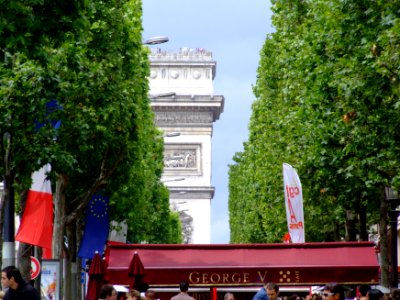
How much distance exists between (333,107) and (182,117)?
93163mm

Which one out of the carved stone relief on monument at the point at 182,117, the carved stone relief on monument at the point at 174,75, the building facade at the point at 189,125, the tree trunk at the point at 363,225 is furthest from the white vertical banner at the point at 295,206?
the carved stone relief on monument at the point at 174,75

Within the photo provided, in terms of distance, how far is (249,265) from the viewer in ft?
115

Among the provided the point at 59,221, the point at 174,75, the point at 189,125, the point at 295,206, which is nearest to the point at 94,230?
the point at 59,221

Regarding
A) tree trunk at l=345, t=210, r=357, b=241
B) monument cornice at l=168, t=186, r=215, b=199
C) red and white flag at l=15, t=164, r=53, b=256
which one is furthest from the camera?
monument cornice at l=168, t=186, r=215, b=199

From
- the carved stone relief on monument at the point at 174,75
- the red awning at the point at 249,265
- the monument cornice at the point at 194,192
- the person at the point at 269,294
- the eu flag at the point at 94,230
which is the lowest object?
the person at the point at 269,294

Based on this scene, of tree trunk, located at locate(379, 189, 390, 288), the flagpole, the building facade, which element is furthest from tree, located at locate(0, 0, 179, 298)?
the building facade

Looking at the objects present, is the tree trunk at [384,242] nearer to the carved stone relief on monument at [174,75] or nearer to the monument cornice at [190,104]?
the monument cornice at [190,104]

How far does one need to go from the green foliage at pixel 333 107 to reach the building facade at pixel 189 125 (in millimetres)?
62815

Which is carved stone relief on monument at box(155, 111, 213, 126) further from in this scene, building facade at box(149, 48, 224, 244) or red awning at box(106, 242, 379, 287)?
red awning at box(106, 242, 379, 287)

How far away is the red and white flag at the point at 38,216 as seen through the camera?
109 ft

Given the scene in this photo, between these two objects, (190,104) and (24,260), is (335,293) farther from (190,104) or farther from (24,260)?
(190,104)

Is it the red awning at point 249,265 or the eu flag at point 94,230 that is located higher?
the eu flag at point 94,230

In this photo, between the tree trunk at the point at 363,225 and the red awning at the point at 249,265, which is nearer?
the red awning at the point at 249,265

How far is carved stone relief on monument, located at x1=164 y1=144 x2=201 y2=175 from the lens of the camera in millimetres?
127625
